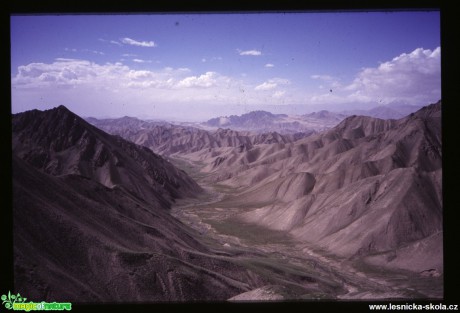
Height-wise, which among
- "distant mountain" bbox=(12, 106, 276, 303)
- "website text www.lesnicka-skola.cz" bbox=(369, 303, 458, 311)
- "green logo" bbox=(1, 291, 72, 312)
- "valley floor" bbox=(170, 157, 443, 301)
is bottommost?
"valley floor" bbox=(170, 157, 443, 301)

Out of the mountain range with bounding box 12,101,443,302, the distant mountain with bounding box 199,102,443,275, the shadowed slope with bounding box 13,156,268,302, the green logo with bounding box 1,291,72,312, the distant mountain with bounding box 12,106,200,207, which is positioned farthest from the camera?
the distant mountain with bounding box 12,106,200,207

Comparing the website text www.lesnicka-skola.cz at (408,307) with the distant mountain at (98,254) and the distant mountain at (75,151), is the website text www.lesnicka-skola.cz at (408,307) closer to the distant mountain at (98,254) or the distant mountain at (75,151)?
the distant mountain at (98,254)

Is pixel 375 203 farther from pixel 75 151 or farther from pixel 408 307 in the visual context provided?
pixel 75 151

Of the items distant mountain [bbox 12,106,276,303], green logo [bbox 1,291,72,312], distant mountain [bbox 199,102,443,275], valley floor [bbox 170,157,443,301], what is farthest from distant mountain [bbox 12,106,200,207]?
green logo [bbox 1,291,72,312]


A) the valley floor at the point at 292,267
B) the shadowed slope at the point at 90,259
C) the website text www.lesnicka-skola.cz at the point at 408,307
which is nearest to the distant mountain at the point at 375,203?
the valley floor at the point at 292,267

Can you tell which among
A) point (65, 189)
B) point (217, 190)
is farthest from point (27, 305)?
point (217, 190)

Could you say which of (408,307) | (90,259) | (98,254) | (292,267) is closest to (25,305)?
(408,307)

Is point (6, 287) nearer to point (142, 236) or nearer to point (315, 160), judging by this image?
point (142, 236)

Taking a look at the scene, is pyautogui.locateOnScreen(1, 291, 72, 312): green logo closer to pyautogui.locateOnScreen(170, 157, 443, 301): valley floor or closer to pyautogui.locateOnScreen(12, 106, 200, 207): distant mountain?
pyautogui.locateOnScreen(170, 157, 443, 301): valley floor
